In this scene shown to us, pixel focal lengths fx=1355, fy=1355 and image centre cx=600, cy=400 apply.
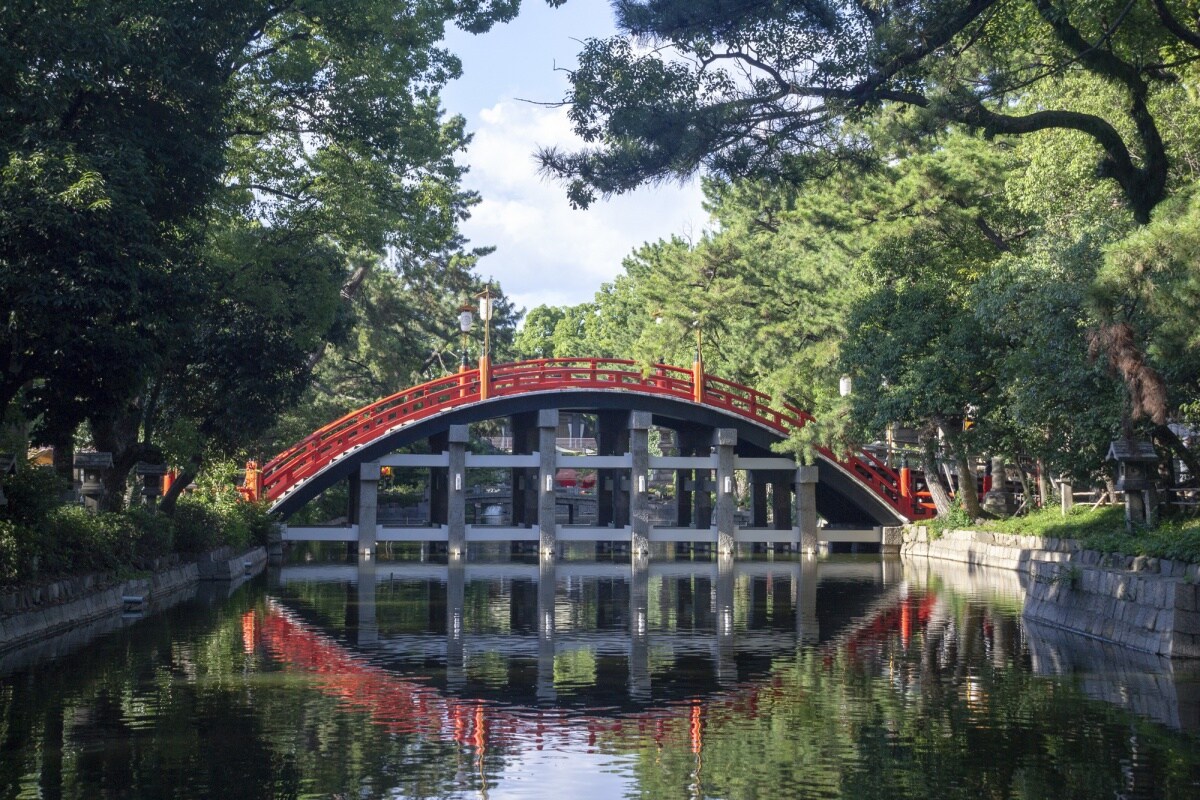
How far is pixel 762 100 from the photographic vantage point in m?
17.5

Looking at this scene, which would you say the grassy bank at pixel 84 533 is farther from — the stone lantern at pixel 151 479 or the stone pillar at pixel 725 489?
the stone pillar at pixel 725 489

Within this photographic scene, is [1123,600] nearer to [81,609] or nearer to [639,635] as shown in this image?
[639,635]

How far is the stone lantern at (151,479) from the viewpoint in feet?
91.6

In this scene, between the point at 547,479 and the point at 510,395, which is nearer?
the point at 510,395

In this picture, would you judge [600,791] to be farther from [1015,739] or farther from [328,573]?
[328,573]

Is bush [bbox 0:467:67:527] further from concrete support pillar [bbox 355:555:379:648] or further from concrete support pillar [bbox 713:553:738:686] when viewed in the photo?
concrete support pillar [bbox 713:553:738:686]


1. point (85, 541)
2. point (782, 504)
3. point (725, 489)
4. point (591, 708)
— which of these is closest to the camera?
point (591, 708)

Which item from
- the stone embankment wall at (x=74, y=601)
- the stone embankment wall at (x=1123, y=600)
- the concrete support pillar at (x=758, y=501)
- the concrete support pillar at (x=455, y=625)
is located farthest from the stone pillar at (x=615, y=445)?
the stone embankment wall at (x=1123, y=600)

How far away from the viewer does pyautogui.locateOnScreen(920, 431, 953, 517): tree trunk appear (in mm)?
35625

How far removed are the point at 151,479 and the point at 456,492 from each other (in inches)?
517

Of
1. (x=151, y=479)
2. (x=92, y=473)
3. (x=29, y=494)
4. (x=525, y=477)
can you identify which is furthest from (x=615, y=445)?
(x=29, y=494)

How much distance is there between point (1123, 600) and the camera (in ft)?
57.9

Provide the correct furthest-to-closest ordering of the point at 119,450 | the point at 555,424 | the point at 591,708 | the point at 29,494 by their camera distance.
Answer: the point at 555,424, the point at 119,450, the point at 29,494, the point at 591,708

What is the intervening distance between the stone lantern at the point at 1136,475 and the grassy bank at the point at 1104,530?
0.34 metres
